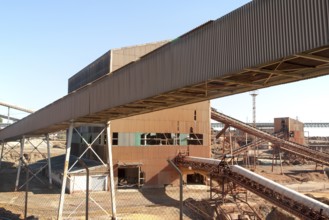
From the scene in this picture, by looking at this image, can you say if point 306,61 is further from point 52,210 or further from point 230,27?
point 52,210

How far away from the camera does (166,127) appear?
3588 cm

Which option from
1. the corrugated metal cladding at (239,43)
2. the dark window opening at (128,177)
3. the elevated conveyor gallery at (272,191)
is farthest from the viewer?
the dark window opening at (128,177)

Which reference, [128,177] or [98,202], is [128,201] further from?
[128,177]

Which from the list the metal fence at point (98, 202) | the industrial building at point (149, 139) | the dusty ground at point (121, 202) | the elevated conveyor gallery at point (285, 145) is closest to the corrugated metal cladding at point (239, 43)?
the dusty ground at point (121, 202)

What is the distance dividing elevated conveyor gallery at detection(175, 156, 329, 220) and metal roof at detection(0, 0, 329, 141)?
7.95m

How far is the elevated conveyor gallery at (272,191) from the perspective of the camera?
1543 cm

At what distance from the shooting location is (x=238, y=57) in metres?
8.18

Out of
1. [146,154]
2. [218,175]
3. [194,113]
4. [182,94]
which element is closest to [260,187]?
[218,175]

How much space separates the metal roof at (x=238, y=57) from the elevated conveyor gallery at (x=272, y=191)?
795cm

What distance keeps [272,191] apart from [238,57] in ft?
42.1

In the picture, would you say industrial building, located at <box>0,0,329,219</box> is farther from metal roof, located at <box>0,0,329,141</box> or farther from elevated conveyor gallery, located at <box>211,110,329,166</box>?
elevated conveyor gallery, located at <box>211,110,329,166</box>

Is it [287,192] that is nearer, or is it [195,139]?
[287,192]

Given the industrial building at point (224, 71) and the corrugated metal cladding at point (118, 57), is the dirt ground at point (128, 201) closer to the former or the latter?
the industrial building at point (224, 71)

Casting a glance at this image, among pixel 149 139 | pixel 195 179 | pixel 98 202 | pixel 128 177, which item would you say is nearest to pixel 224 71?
pixel 98 202
